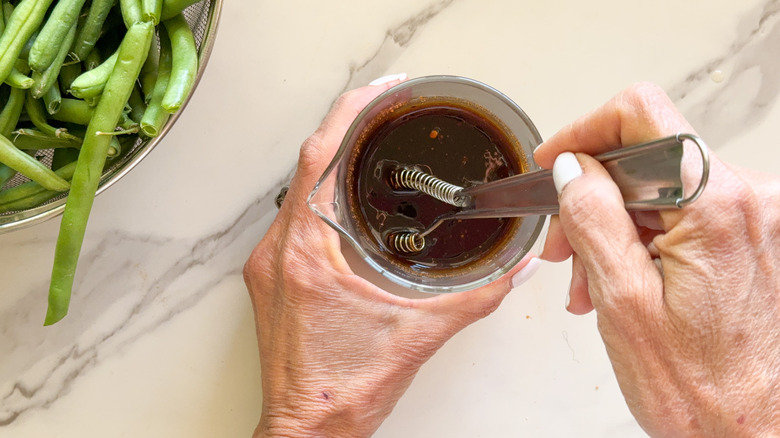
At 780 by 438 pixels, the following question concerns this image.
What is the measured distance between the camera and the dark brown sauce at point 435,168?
719mm

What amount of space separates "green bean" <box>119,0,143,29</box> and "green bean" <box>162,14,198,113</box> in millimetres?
46

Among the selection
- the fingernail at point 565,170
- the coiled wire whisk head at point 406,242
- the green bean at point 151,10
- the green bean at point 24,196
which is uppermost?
the green bean at point 151,10

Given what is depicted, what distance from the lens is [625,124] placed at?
0.52 m

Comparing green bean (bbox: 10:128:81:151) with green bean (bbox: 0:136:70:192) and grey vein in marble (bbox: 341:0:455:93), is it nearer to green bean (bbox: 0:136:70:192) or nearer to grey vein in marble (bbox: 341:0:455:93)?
green bean (bbox: 0:136:70:192)

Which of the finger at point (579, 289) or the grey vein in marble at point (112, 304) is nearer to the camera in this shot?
the finger at point (579, 289)

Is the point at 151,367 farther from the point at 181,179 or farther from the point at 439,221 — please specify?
the point at 439,221

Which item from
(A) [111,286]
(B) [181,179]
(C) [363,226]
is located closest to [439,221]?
(C) [363,226]

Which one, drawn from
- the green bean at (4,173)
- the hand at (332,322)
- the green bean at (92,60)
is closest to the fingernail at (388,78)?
the hand at (332,322)

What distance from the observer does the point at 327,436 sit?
2.63ft

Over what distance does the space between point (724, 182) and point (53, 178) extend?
2.21ft

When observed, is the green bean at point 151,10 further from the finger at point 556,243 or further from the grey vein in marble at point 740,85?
the grey vein in marble at point 740,85

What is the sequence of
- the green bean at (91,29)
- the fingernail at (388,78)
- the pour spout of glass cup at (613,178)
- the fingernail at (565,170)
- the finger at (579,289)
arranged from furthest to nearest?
1. the fingernail at (388,78)
2. the green bean at (91,29)
3. the finger at (579,289)
4. the fingernail at (565,170)
5. the pour spout of glass cup at (613,178)

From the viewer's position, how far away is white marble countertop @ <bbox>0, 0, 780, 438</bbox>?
2.82 feet

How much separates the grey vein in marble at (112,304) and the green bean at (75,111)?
19 cm
